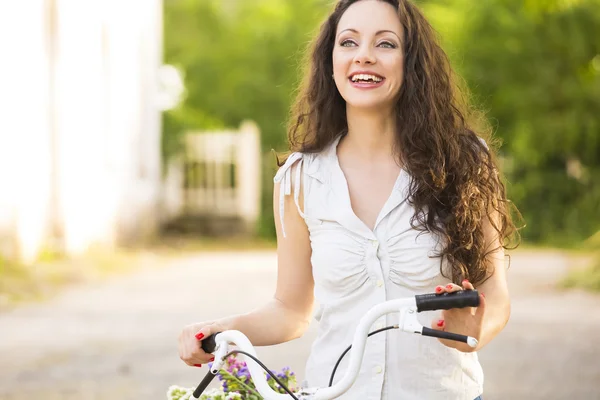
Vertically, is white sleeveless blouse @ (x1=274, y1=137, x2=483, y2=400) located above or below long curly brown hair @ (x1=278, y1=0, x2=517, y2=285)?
below

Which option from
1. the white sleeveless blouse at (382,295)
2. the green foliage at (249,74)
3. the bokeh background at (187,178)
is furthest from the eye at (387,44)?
the green foliage at (249,74)

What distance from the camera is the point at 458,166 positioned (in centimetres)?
266

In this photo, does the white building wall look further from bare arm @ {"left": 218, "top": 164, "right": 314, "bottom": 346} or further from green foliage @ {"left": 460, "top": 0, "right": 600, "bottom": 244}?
bare arm @ {"left": 218, "top": 164, "right": 314, "bottom": 346}

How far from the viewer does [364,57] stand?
263 centimetres

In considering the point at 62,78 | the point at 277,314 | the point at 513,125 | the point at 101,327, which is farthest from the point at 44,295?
the point at 513,125

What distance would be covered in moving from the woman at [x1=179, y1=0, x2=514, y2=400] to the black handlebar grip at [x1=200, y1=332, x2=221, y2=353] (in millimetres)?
14

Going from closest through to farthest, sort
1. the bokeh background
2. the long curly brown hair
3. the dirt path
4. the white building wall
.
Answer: the long curly brown hair < the dirt path < the bokeh background < the white building wall

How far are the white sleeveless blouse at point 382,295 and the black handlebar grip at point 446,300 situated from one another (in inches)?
17.4

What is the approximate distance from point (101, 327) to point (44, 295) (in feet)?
5.84

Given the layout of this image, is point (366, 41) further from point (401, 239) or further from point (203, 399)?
point (203, 399)

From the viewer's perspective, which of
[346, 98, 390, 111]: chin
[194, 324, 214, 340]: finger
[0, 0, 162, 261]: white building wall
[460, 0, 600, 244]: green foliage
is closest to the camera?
[194, 324, 214, 340]: finger

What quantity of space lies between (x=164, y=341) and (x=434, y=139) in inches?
196

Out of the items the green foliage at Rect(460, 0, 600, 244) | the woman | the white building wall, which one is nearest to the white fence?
the white building wall

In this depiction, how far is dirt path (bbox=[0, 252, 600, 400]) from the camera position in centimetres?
594
